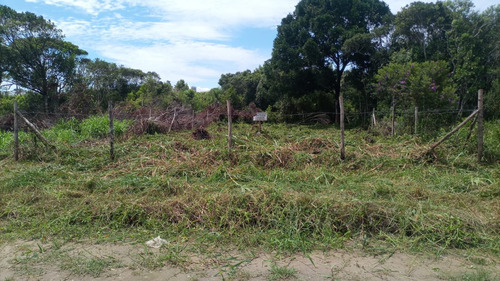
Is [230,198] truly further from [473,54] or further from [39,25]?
[39,25]

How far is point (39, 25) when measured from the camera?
25.0m

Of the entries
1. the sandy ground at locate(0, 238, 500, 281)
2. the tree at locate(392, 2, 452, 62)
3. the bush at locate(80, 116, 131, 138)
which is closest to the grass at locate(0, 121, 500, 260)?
the sandy ground at locate(0, 238, 500, 281)

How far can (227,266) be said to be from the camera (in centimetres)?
323

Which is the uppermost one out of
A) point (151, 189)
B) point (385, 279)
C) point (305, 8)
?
point (305, 8)

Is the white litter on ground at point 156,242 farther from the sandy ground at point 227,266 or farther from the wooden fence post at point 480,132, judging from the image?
the wooden fence post at point 480,132

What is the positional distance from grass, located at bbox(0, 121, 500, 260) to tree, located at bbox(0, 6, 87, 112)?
21483mm

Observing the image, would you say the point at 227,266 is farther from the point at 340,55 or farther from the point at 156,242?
the point at 340,55

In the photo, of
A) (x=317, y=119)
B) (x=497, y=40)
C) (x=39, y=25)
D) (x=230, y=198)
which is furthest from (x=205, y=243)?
(x=39, y=25)

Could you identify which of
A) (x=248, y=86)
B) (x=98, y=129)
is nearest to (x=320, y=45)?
(x=248, y=86)

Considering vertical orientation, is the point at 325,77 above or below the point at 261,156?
above

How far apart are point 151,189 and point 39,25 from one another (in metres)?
26.3

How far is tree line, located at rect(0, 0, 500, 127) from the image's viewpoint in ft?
58.9

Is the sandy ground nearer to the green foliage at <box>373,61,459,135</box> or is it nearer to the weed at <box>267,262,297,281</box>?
the weed at <box>267,262,297,281</box>

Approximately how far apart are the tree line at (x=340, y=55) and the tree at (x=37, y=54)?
0.22ft
